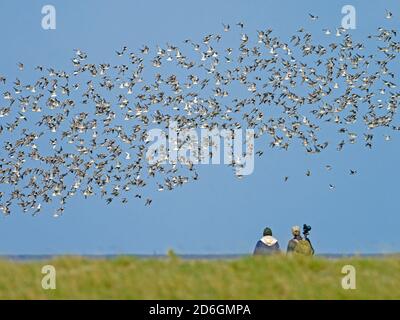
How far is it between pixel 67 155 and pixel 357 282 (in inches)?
586

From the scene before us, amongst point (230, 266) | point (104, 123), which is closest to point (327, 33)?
point (104, 123)

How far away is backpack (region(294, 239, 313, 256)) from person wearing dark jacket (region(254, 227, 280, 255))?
67 cm

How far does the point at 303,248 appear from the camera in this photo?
81.6ft

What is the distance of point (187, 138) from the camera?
102 feet

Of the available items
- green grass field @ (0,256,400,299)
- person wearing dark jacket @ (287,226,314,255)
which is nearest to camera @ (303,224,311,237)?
person wearing dark jacket @ (287,226,314,255)

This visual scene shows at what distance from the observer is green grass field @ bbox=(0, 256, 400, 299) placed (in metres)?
18.7

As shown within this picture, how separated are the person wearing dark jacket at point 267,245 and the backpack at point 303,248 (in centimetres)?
67

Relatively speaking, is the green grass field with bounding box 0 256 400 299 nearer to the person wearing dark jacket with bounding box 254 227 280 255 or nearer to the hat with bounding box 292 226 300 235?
the hat with bounding box 292 226 300 235

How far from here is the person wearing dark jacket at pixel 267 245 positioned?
82.0 feet

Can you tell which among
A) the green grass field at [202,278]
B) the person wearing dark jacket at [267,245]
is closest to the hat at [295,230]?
the person wearing dark jacket at [267,245]

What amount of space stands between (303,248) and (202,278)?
5915 millimetres

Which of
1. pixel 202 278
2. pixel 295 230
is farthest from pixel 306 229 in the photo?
pixel 202 278
